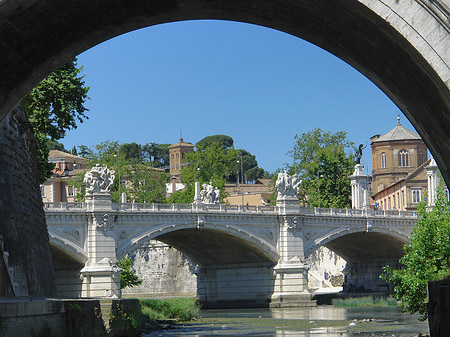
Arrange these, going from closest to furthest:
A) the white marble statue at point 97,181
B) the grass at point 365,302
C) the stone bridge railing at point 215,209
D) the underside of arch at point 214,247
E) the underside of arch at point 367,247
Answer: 1. the white marble statue at point 97,181
2. the stone bridge railing at point 215,209
3. the grass at point 365,302
4. the underside of arch at point 214,247
5. the underside of arch at point 367,247

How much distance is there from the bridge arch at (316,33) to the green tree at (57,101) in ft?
67.6

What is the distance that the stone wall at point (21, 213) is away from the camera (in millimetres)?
24188

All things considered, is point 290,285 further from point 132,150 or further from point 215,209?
point 132,150

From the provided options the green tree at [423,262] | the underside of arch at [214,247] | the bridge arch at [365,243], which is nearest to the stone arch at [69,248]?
the underside of arch at [214,247]

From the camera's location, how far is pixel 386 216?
74188mm

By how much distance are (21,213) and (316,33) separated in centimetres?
1590

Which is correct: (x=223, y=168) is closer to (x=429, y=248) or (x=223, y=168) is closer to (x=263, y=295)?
(x=263, y=295)

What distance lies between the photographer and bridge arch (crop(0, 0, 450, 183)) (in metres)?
9.27

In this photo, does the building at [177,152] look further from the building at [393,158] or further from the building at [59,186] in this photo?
the building at [393,158]

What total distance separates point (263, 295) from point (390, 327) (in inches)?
1197

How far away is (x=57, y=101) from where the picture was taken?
112 feet

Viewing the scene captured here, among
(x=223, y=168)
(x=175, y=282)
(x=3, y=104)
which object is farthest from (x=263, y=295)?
(x=3, y=104)

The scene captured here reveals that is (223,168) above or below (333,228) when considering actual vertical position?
above

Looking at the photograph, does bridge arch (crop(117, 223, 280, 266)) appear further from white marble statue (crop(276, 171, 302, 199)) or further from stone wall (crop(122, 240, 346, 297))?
stone wall (crop(122, 240, 346, 297))
